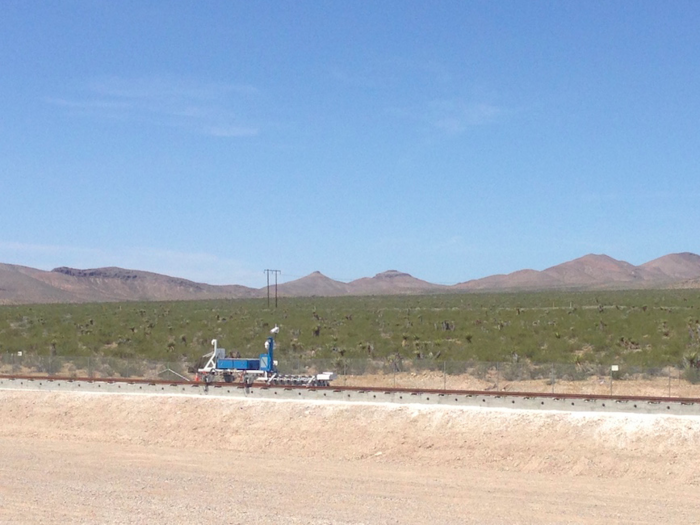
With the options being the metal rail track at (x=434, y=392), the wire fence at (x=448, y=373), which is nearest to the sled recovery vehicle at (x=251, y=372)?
the metal rail track at (x=434, y=392)

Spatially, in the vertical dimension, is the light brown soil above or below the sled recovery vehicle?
below

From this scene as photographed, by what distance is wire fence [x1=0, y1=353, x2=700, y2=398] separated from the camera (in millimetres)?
43438

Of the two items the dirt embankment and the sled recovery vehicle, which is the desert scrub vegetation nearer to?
the sled recovery vehicle

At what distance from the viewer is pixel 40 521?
2300 cm

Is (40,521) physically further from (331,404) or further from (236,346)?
(236,346)

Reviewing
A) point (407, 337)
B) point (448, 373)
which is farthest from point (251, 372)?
point (407, 337)

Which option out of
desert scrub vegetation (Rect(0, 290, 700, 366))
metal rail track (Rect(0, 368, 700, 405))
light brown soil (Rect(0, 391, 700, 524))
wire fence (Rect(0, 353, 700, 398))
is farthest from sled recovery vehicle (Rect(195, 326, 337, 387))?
desert scrub vegetation (Rect(0, 290, 700, 366))

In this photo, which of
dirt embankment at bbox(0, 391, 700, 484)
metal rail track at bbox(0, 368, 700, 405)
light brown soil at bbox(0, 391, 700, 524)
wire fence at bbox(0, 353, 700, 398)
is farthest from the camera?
wire fence at bbox(0, 353, 700, 398)

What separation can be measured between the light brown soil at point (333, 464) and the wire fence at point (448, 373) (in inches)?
344

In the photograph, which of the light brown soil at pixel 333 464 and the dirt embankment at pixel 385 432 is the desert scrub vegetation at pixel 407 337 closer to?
the dirt embankment at pixel 385 432

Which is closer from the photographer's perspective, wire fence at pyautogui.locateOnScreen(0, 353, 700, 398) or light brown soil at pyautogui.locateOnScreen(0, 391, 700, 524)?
light brown soil at pyautogui.locateOnScreen(0, 391, 700, 524)

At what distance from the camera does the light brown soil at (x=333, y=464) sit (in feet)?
80.6

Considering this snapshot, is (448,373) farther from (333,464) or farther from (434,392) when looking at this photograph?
(333,464)

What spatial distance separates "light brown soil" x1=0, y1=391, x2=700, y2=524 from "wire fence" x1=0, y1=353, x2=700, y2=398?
8728 mm
